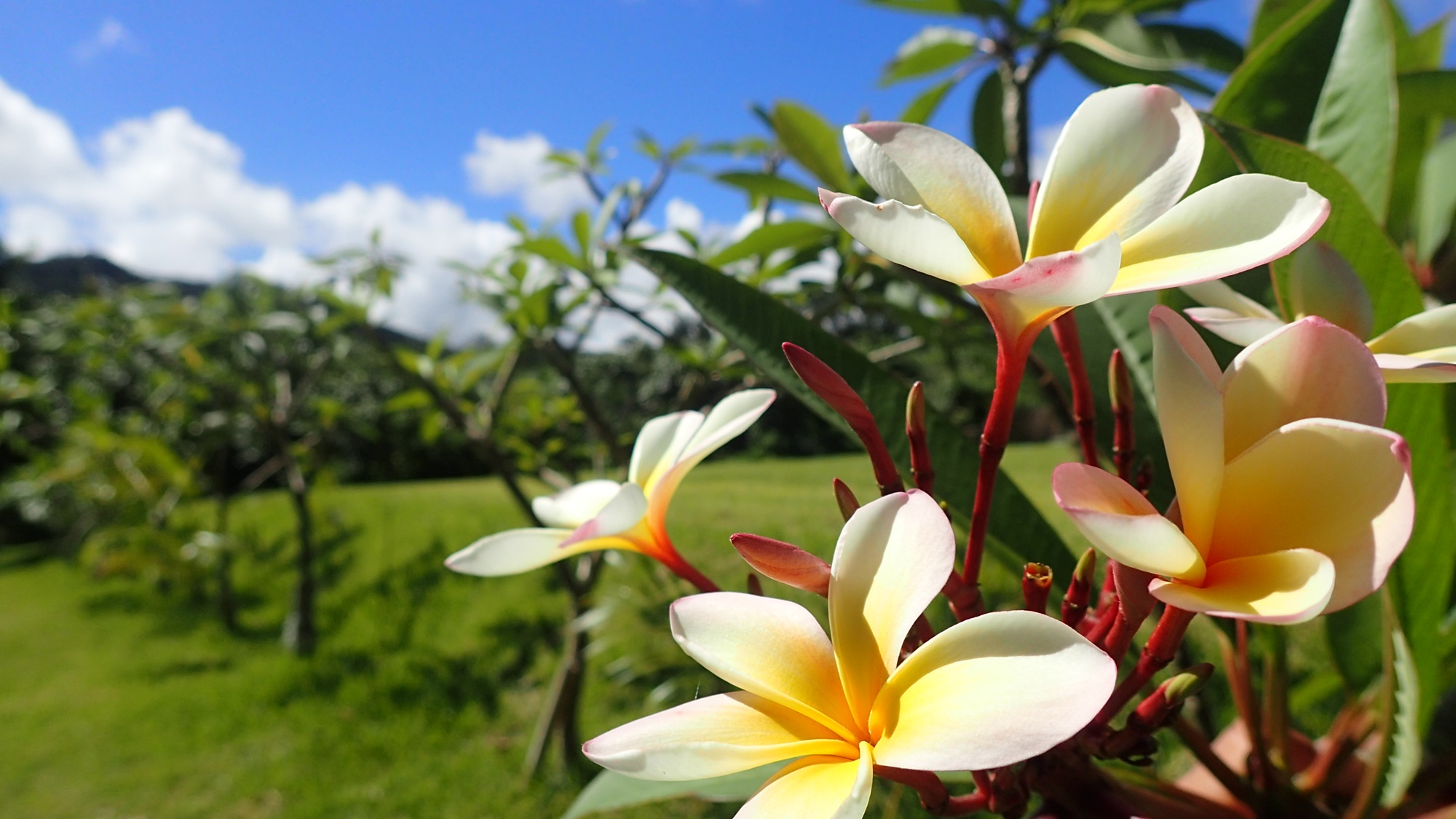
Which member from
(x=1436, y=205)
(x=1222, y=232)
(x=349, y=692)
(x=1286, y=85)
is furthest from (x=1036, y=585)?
(x=349, y=692)

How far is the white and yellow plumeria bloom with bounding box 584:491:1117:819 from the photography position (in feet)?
0.62

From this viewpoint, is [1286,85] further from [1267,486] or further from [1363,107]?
[1267,486]

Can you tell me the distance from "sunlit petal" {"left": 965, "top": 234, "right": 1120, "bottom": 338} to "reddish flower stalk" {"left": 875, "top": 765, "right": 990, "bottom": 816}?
13 centimetres

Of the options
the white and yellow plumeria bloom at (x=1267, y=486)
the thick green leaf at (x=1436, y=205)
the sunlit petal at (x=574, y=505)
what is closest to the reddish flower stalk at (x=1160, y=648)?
the white and yellow plumeria bloom at (x=1267, y=486)

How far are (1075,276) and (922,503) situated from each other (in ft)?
0.24

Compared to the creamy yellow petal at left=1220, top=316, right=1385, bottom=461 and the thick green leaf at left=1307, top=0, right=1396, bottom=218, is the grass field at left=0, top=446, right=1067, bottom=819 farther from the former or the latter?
the creamy yellow petal at left=1220, top=316, right=1385, bottom=461

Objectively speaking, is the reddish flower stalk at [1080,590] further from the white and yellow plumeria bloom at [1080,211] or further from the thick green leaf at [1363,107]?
the thick green leaf at [1363,107]

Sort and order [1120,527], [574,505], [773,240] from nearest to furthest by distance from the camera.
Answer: [1120,527] → [574,505] → [773,240]

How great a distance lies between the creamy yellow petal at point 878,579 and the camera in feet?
0.72

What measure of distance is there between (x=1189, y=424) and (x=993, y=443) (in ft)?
0.25

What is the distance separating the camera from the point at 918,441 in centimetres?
27

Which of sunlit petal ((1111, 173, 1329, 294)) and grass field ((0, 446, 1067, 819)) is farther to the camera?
grass field ((0, 446, 1067, 819))

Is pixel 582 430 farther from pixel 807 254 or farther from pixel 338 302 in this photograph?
pixel 807 254

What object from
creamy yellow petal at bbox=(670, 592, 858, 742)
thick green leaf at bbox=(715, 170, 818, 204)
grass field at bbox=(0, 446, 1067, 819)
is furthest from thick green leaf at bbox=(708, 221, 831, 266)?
creamy yellow petal at bbox=(670, 592, 858, 742)
